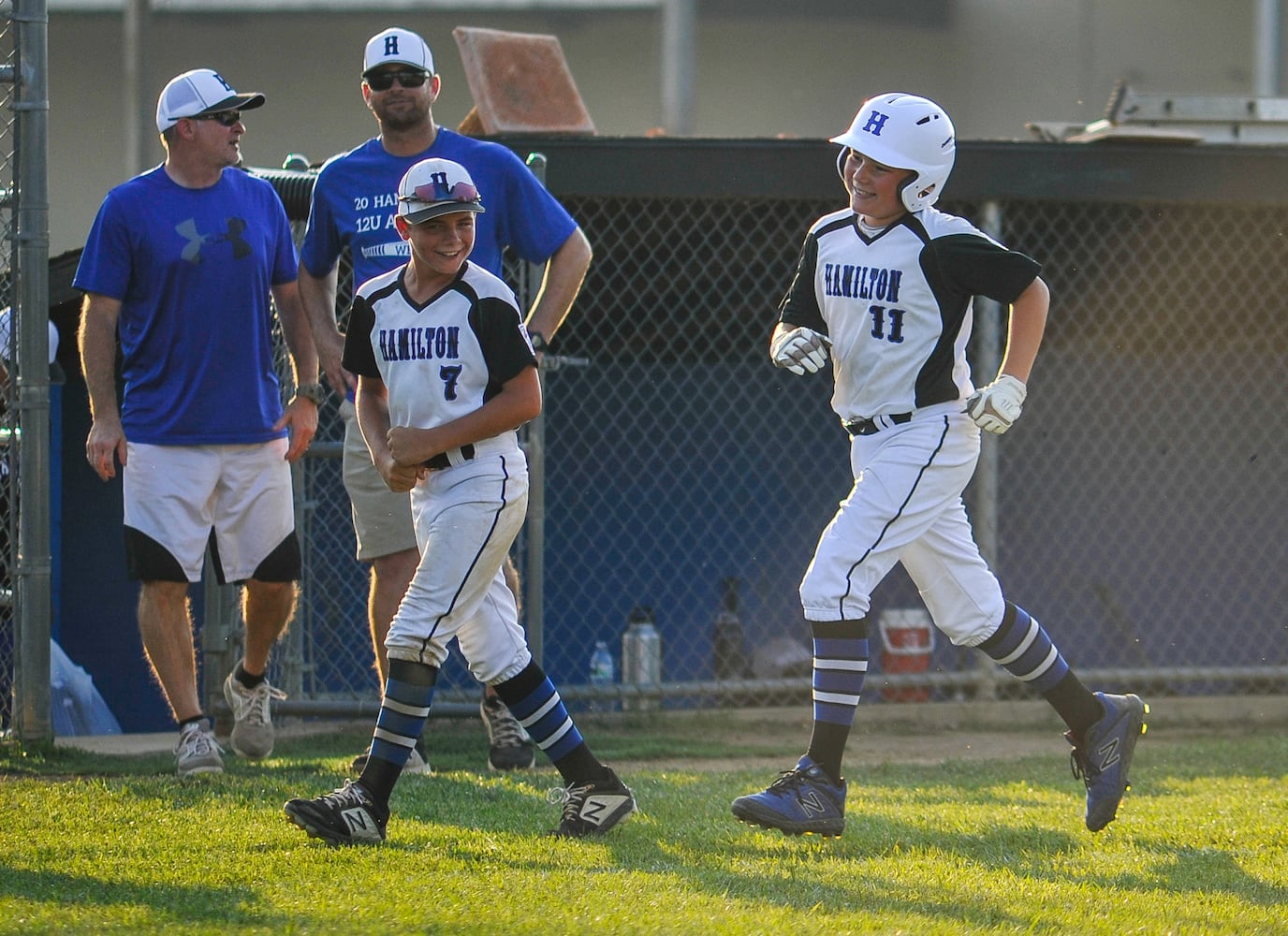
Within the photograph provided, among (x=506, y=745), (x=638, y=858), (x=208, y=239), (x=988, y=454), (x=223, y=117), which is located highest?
(x=223, y=117)

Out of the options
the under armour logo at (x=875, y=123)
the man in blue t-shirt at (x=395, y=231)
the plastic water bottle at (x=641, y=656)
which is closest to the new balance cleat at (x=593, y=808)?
the man in blue t-shirt at (x=395, y=231)

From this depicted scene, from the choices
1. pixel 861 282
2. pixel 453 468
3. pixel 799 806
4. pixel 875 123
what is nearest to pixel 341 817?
pixel 453 468

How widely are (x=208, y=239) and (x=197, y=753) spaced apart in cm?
151

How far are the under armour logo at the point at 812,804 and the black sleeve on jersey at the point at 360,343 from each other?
143 cm

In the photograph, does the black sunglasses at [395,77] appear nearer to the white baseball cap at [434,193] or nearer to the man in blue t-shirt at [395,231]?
the man in blue t-shirt at [395,231]

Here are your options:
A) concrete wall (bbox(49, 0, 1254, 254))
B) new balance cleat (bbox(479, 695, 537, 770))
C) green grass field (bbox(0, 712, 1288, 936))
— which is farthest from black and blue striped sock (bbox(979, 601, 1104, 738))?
concrete wall (bbox(49, 0, 1254, 254))

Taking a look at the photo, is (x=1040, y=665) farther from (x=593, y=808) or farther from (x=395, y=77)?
(x=395, y=77)

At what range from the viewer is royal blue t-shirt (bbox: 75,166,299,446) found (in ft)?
16.1

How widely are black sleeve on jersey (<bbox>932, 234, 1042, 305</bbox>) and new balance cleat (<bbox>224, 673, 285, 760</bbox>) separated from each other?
2457mm

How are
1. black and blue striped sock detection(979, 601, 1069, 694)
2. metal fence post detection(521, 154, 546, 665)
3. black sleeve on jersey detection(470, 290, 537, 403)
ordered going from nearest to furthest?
black sleeve on jersey detection(470, 290, 537, 403) → black and blue striped sock detection(979, 601, 1069, 694) → metal fence post detection(521, 154, 546, 665)

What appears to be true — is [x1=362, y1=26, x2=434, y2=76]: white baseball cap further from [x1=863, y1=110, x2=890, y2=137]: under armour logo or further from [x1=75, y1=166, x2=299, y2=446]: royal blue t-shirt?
[x1=863, y1=110, x2=890, y2=137]: under armour logo

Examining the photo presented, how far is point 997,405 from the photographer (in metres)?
3.83

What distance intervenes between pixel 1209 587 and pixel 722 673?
2.73 metres

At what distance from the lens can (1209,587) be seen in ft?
29.1
